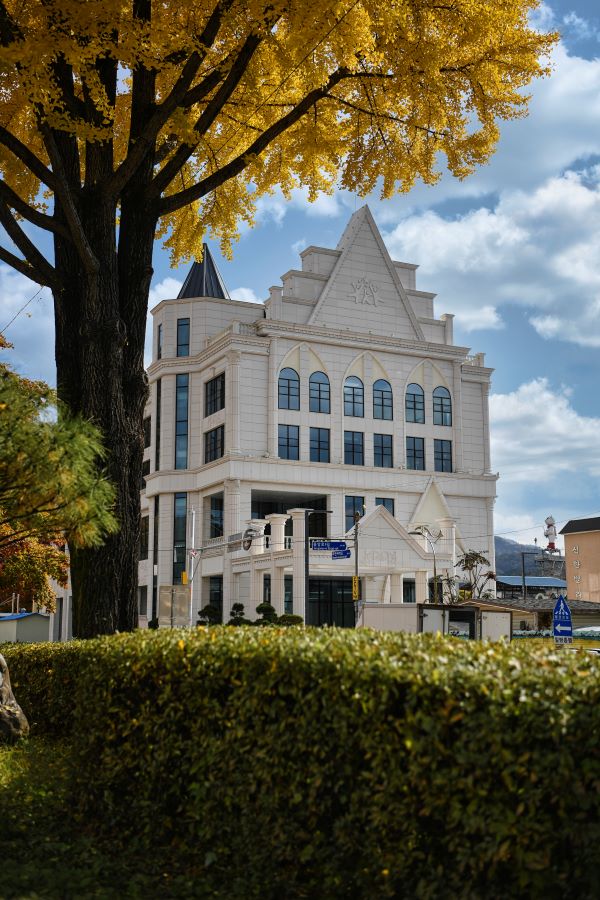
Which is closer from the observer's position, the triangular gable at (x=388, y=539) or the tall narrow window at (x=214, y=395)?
the triangular gable at (x=388, y=539)

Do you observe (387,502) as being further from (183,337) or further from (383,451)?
(183,337)

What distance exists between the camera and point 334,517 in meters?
56.0

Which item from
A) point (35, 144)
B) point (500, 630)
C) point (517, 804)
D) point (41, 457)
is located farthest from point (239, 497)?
point (517, 804)

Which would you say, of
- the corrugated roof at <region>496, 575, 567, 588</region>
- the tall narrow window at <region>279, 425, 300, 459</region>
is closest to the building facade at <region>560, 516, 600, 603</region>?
the corrugated roof at <region>496, 575, 567, 588</region>

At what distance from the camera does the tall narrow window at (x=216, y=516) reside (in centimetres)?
5681

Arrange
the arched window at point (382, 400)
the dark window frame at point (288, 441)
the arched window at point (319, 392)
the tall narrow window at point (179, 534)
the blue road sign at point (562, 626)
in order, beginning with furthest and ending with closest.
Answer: the arched window at point (382, 400) → the tall narrow window at point (179, 534) → the arched window at point (319, 392) → the dark window frame at point (288, 441) → the blue road sign at point (562, 626)

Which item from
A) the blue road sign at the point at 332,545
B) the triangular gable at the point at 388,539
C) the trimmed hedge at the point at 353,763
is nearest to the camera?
the trimmed hedge at the point at 353,763

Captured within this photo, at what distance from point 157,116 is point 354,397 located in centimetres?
4769

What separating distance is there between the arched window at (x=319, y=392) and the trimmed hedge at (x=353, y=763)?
50.4m

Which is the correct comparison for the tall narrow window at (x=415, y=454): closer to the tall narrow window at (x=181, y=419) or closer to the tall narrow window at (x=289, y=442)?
the tall narrow window at (x=289, y=442)

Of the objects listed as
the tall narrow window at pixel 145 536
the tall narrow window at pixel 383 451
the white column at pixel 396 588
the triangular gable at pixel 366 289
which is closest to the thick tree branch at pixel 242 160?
the white column at pixel 396 588

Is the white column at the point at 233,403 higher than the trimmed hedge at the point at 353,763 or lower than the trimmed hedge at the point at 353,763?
higher

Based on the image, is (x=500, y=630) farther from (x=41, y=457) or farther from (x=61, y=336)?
(x=41, y=457)

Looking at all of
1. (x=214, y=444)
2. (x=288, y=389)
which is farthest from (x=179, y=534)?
(x=288, y=389)
